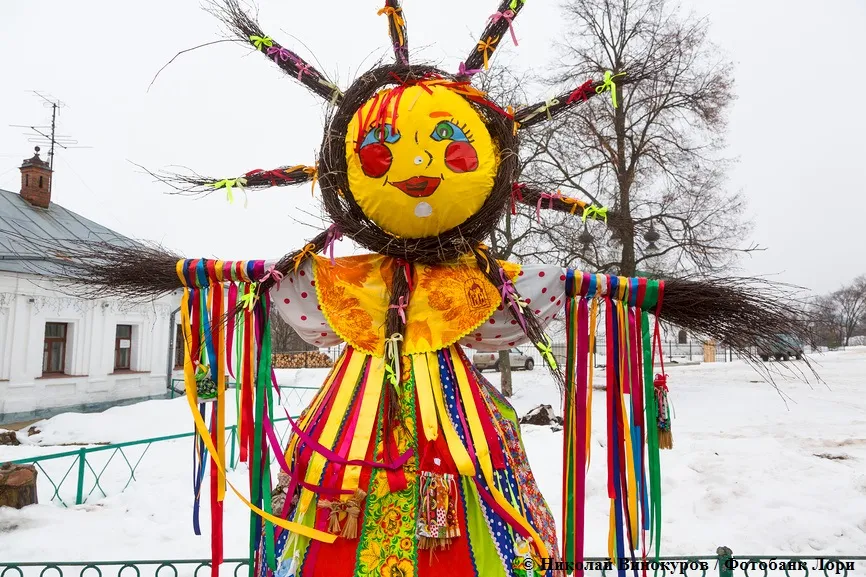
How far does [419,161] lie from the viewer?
216 centimetres

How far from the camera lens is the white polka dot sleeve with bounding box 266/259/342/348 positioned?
2.40 metres

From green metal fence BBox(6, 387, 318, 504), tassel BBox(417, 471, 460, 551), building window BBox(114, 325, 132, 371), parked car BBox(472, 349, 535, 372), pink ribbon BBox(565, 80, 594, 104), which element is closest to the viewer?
tassel BBox(417, 471, 460, 551)

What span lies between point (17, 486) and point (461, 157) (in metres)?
5.30

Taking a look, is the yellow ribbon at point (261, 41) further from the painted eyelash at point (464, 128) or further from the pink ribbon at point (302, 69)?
the painted eyelash at point (464, 128)

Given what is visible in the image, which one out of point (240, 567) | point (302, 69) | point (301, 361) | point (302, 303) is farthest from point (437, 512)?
point (301, 361)

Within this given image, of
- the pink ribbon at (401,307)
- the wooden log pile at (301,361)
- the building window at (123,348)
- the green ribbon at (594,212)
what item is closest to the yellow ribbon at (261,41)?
the pink ribbon at (401,307)

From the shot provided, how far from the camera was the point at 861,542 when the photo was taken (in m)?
4.27

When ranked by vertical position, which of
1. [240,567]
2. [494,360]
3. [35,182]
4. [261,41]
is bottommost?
[240,567]

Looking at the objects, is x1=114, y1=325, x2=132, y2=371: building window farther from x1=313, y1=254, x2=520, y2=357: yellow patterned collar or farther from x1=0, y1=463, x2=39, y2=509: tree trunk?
x1=313, y1=254, x2=520, y2=357: yellow patterned collar

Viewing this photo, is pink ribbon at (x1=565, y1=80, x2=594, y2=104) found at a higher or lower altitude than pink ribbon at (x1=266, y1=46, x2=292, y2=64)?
lower

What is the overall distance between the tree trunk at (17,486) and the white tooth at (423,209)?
508cm

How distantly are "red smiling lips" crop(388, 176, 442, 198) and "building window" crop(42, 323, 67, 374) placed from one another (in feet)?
41.9

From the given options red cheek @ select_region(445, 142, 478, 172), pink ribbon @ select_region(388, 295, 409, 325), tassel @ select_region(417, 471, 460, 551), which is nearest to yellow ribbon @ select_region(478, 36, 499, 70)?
red cheek @ select_region(445, 142, 478, 172)

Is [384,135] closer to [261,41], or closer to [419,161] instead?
[419,161]
